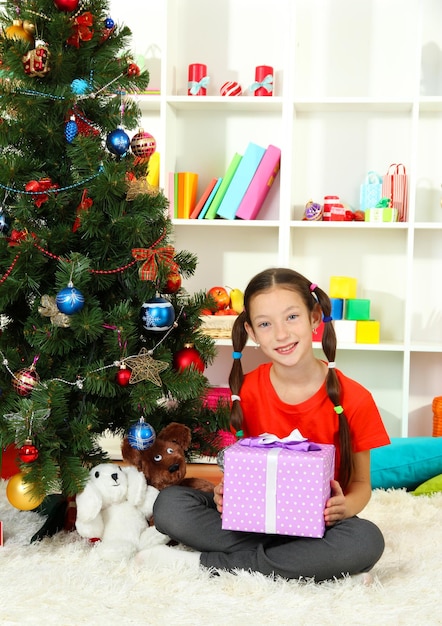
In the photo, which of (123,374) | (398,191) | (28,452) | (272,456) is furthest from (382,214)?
(28,452)

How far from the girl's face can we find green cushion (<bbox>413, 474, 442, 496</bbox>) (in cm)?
82

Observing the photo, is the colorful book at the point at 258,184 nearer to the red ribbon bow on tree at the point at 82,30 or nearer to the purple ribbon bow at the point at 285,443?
the red ribbon bow on tree at the point at 82,30

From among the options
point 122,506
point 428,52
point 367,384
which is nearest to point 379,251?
point 367,384

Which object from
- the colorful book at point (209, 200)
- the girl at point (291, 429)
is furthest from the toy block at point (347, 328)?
the girl at point (291, 429)

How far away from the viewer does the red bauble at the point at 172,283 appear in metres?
1.86

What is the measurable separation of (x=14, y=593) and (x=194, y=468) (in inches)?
56.4

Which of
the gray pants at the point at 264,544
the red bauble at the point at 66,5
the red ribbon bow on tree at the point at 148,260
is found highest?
the red bauble at the point at 66,5

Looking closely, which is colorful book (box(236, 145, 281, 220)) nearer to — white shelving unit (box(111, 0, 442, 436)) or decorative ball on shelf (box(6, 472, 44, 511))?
white shelving unit (box(111, 0, 442, 436))

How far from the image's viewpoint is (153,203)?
180cm

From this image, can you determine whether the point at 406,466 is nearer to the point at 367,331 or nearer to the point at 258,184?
the point at 367,331

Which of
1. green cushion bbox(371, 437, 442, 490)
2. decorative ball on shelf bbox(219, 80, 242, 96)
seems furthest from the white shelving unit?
green cushion bbox(371, 437, 442, 490)

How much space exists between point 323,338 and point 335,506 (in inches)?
14.5

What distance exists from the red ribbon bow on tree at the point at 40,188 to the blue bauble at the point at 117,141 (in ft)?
0.49

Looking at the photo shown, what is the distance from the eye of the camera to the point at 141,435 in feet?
5.77
